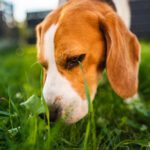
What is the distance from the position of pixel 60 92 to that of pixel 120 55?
22.1 inches

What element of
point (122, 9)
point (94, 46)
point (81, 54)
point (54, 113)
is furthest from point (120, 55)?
point (122, 9)

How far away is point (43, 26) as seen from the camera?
3176 mm

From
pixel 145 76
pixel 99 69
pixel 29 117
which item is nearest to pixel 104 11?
pixel 99 69

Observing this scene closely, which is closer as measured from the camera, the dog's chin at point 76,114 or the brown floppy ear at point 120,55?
the dog's chin at point 76,114

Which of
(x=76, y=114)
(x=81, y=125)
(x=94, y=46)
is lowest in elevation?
→ (x=81, y=125)

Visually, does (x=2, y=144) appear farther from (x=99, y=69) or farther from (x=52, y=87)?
(x=99, y=69)

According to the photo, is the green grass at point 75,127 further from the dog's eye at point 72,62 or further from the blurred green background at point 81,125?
the dog's eye at point 72,62

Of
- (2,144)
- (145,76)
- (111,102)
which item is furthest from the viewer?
(145,76)

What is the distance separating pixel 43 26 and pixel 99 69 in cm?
46

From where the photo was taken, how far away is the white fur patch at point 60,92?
2.79 metres

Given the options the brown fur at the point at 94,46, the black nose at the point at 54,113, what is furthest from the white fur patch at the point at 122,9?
the black nose at the point at 54,113

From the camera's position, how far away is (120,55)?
316cm

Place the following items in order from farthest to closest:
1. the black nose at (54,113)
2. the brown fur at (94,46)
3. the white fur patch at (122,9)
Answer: the white fur patch at (122,9) → the brown fur at (94,46) → the black nose at (54,113)

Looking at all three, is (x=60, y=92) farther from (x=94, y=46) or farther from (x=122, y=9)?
(x=122, y=9)
